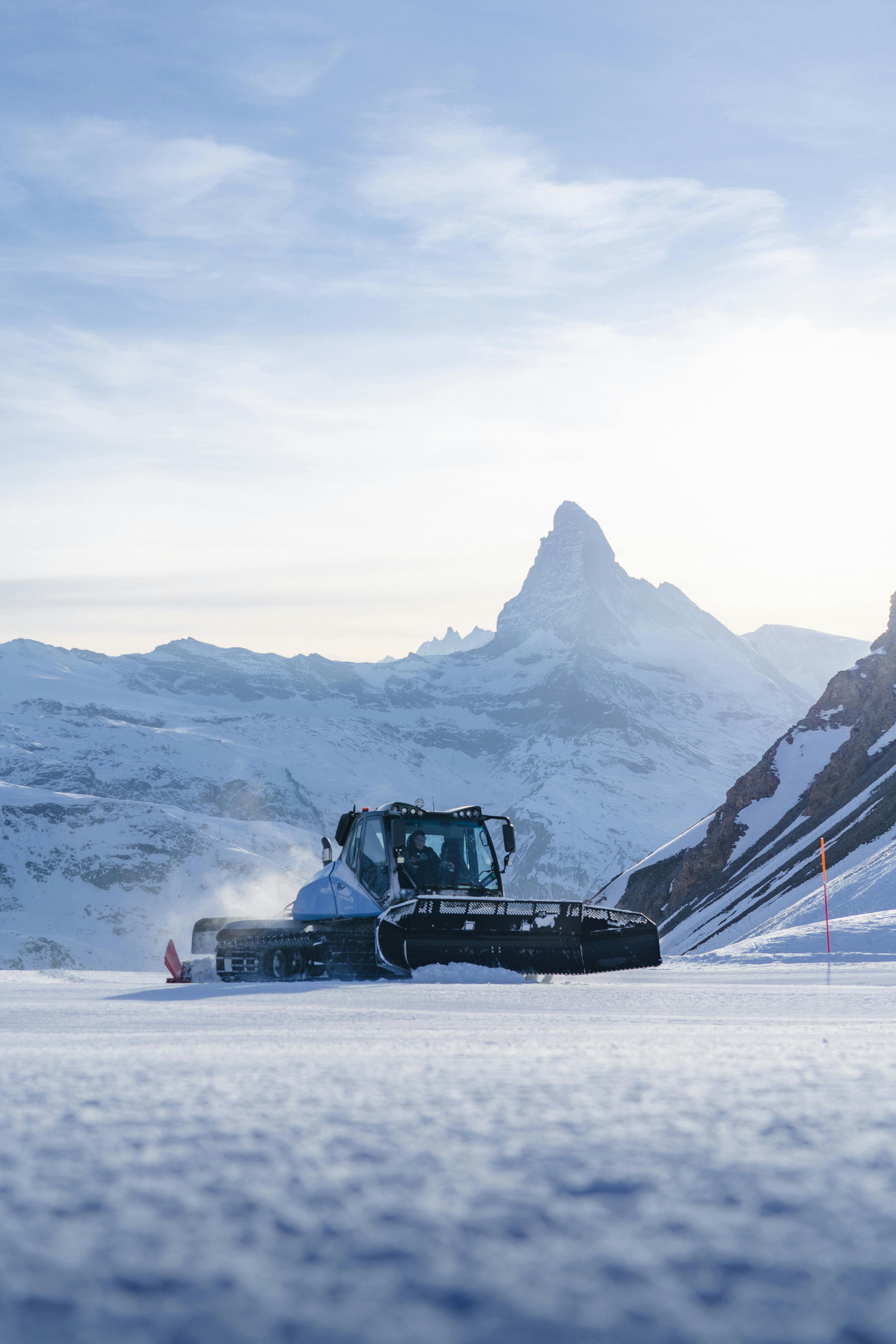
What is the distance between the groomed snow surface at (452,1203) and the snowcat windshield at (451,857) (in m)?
15.3

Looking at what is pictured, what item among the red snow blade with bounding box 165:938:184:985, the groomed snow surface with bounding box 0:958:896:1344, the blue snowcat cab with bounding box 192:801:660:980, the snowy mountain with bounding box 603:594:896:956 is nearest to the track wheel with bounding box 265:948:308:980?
the blue snowcat cab with bounding box 192:801:660:980

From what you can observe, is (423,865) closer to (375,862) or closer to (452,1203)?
(375,862)

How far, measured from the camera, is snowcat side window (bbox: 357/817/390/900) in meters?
17.6

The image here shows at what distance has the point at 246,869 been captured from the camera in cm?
15462

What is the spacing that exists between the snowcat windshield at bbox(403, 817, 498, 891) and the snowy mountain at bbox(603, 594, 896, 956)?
19.1 ft

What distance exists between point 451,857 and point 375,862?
48.3 inches

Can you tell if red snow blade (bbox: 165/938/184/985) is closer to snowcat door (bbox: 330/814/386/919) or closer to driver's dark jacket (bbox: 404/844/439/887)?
snowcat door (bbox: 330/814/386/919)

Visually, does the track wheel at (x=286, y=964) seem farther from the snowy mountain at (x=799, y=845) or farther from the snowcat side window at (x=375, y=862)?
the snowy mountain at (x=799, y=845)

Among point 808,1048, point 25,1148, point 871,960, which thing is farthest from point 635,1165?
point 871,960

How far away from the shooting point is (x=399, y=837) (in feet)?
57.8

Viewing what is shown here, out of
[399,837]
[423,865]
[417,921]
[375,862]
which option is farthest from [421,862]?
[417,921]

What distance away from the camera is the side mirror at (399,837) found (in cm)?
1742

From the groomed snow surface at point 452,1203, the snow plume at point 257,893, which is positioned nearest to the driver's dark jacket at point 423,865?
the groomed snow surface at point 452,1203

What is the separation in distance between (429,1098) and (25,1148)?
2.15 feet
